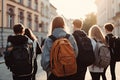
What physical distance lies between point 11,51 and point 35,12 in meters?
41.9

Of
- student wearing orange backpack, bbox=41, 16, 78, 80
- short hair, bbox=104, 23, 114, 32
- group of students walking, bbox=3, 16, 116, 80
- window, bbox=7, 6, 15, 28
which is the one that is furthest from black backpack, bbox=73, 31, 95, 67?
window, bbox=7, 6, 15, 28

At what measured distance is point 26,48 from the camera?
21.1 feet

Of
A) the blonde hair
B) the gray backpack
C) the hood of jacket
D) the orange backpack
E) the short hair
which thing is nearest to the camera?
the orange backpack

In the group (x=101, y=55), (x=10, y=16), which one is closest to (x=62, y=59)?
(x=101, y=55)

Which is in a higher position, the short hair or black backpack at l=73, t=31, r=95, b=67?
the short hair

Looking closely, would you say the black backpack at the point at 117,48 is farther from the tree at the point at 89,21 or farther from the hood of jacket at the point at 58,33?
the tree at the point at 89,21

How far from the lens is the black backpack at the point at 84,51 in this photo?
634cm

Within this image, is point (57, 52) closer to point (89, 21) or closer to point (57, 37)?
point (57, 37)

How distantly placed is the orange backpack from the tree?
71.8m

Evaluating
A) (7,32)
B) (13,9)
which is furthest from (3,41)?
(13,9)

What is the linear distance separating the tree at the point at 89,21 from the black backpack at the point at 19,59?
70866 mm

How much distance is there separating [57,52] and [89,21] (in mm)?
75075

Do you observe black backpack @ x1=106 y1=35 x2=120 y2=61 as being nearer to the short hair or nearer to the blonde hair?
the short hair

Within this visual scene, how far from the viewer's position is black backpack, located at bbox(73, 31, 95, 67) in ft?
20.8
